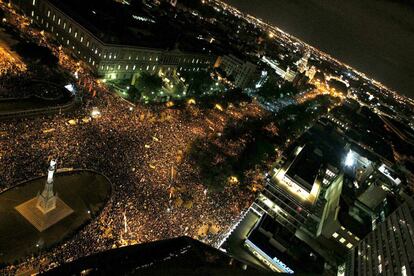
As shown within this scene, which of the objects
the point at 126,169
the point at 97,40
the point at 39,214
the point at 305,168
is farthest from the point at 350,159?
the point at 39,214

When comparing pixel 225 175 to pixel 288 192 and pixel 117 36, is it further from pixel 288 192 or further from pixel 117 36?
pixel 117 36

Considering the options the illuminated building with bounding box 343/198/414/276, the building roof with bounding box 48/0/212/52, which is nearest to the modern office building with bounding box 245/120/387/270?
the illuminated building with bounding box 343/198/414/276

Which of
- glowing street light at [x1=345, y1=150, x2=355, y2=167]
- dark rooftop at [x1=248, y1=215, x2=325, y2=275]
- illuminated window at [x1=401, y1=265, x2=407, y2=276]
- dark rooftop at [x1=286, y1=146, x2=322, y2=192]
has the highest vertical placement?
illuminated window at [x1=401, y1=265, x2=407, y2=276]

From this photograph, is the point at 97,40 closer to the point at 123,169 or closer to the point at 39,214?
the point at 123,169

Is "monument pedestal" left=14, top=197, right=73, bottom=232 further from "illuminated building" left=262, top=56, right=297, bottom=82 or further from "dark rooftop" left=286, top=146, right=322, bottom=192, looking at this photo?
"illuminated building" left=262, top=56, right=297, bottom=82

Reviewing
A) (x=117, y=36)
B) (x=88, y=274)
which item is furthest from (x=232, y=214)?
(x=117, y=36)

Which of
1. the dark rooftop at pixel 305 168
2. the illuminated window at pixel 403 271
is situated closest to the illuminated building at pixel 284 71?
the dark rooftop at pixel 305 168

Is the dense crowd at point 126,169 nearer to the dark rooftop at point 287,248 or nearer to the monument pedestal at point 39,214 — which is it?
the monument pedestal at point 39,214
